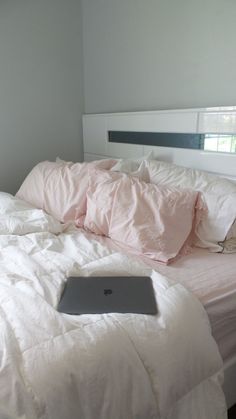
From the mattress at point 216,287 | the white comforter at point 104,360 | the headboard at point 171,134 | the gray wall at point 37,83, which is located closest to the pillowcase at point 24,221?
the white comforter at point 104,360

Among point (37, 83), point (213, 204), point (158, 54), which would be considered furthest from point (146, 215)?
point (37, 83)

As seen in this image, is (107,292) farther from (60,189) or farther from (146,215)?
(60,189)

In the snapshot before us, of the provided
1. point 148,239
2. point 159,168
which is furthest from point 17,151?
point 148,239

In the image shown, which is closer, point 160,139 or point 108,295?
point 108,295

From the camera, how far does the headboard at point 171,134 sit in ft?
5.20

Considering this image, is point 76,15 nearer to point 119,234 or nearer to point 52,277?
point 119,234

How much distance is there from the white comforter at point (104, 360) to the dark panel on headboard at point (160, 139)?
0.98 meters

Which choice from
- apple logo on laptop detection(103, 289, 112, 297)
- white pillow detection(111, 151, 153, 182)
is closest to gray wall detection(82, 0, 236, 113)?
white pillow detection(111, 151, 153, 182)

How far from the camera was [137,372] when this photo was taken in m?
0.78

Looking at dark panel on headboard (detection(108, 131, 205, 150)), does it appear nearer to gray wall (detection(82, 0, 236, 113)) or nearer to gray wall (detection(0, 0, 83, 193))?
gray wall (detection(82, 0, 236, 113))

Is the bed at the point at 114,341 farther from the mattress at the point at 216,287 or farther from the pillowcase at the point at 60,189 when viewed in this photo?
the pillowcase at the point at 60,189

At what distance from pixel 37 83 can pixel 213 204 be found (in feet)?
6.46

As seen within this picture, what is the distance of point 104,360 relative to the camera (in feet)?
2.50

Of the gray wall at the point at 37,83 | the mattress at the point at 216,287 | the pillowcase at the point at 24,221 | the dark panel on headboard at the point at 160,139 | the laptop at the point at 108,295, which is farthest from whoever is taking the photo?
the gray wall at the point at 37,83
